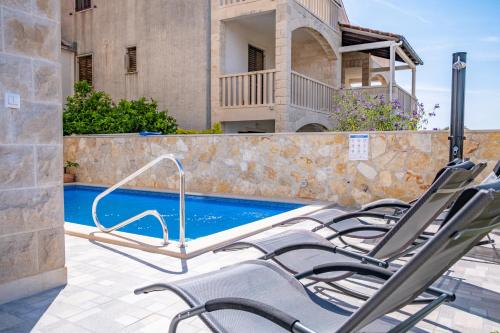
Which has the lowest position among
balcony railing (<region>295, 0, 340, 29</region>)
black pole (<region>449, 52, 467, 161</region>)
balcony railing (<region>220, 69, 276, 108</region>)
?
black pole (<region>449, 52, 467, 161</region>)

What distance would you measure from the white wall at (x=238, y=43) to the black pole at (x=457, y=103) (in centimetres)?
828

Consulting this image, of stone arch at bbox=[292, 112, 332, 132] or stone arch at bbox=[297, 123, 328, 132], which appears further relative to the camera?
stone arch at bbox=[297, 123, 328, 132]

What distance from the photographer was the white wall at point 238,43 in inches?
523

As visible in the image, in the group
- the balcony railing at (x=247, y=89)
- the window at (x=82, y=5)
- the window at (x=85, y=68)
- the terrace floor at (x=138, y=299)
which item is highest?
the window at (x=82, y=5)

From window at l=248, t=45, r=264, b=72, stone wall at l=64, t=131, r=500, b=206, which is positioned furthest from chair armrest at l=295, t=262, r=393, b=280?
window at l=248, t=45, r=264, b=72

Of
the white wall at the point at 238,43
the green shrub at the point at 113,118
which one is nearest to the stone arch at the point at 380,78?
the white wall at the point at 238,43

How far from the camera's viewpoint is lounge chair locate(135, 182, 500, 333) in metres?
1.57

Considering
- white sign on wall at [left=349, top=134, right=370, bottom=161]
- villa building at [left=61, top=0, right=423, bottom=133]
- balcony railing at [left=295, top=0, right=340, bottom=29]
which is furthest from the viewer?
balcony railing at [left=295, top=0, right=340, bottom=29]

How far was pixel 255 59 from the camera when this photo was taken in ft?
49.7

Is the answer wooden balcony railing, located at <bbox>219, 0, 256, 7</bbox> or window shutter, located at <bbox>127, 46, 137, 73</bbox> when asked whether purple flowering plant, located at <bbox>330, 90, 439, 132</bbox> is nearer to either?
wooden balcony railing, located at <bbox>219, 0, 256, 7</bbox>

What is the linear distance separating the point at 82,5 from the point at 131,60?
3694 millimetres

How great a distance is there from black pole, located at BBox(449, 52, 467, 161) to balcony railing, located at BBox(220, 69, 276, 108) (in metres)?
6.40

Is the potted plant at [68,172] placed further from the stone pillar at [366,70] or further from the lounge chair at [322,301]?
the stone pillar at [366,70]

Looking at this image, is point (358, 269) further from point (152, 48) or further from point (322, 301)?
point (152, 48)
